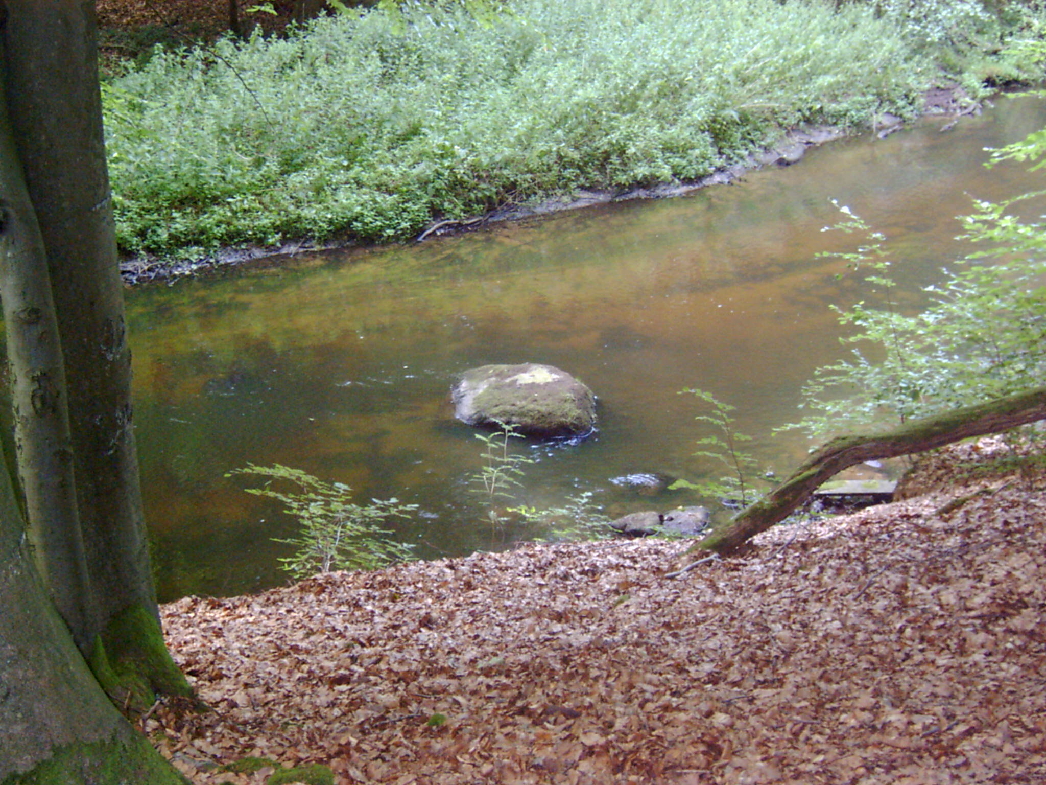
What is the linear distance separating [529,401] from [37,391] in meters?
6.55

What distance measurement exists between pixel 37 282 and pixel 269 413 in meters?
6.95

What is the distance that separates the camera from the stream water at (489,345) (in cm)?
785

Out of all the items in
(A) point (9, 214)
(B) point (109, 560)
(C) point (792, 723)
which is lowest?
(C) point (792, 723)

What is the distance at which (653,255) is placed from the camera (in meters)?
14.3

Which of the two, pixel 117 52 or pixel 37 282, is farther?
pixel 117 52

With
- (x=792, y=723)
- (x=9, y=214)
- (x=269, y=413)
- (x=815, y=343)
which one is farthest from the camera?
(x=815, y=343)

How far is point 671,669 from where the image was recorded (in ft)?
12.4

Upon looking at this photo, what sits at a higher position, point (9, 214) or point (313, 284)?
point (9, 214)

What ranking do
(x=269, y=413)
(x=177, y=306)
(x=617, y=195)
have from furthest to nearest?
(x=617, y=195) < (x=177, y=306) < (x=269, y=413)

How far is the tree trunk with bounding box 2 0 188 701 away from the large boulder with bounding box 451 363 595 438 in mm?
5535

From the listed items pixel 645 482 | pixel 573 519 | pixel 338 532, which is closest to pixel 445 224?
pixel 645 482

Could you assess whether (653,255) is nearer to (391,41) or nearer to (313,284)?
(313,284)

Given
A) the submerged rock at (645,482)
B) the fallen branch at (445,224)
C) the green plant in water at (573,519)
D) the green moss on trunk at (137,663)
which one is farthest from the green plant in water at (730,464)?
the fallen branch at (445,224)

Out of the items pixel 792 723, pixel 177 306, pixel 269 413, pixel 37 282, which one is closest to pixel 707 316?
pixel 269 413
